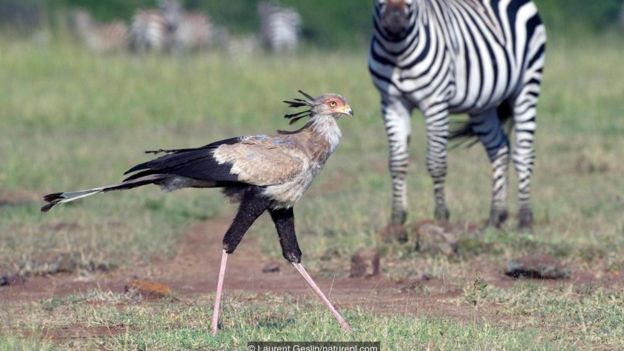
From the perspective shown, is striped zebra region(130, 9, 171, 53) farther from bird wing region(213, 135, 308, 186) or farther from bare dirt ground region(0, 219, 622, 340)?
bird wing region(213, 135, 308, 186)

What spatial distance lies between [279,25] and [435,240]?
2150 cm

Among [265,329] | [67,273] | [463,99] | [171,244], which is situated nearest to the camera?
[265,329]

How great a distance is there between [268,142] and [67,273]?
2.30m

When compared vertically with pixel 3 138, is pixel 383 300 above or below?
below

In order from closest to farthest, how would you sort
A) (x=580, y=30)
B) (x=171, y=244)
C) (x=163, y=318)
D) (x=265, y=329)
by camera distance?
(x=265, y=329) < (x=163, y=318) < (x=171, y=244) < (x=580, y=30)

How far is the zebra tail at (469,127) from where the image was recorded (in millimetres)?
9251

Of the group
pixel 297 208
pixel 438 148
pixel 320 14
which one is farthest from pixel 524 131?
pixel 320 14

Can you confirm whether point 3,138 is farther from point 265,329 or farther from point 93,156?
point 265,329

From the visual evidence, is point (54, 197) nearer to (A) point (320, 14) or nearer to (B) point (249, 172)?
(B) point (249, 172)

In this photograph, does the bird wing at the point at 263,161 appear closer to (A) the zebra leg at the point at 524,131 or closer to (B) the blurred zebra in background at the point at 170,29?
(A) the zebra leg at the point at 524,131

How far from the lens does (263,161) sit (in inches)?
201

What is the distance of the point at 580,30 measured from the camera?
23.5 meters

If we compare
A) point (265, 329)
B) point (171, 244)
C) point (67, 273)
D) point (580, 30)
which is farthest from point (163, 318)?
point (580, 30)

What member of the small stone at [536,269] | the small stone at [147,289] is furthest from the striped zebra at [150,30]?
the small stone at [147,289]
